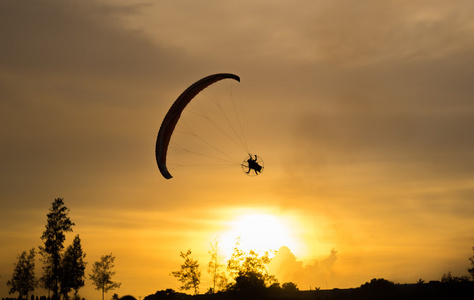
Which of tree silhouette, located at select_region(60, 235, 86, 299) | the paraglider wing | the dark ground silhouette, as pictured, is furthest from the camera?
tree silhouette, located at select_region(60, 235, 86, 299)

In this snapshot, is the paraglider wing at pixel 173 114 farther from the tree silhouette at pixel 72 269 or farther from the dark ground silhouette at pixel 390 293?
the tree silhouette at pixel 72 269

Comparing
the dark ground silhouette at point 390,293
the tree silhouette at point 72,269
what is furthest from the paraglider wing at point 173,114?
the tree silhouette at point 72,269

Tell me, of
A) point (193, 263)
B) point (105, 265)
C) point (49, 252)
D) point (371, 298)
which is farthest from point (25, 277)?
point (371, 298)

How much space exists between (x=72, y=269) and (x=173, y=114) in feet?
179

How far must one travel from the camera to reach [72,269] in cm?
9894

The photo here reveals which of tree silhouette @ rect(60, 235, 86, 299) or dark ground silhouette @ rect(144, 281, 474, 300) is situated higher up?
tree silhouette @ rect(60, 235, 86, 299)

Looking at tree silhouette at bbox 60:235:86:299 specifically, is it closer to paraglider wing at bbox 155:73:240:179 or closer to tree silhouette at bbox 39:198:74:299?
tree silhouette at bbox 39:198:74:299

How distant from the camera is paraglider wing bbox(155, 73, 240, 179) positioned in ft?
176

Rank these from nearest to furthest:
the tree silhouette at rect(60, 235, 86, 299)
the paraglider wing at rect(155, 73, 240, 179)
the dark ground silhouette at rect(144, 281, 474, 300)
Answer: the dark ground silhouette at rect(144, 281, 474, 300) → the paraglider wing at rect(155, 73, 240, 179) → the tree silhouette at rect(60, 235, 86, 299)

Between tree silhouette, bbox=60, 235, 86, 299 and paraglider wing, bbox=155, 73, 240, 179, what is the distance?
50.8 meters

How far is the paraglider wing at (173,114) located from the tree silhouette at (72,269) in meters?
50.8

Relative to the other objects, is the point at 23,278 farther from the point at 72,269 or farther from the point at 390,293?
the point at 390,293

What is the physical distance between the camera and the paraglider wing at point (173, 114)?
53.7 meters

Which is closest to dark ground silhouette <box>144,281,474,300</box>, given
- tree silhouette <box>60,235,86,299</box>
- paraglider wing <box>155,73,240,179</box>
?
paraglider wing <box>155,73,240,179</box>
